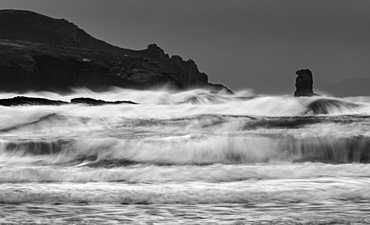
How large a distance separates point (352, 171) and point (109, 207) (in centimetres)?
583

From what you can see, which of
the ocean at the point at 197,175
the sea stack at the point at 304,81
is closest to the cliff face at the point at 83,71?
the sea stack at the point at 304,81

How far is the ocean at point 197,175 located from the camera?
7379 mm

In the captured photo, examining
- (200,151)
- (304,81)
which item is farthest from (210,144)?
(304,81)

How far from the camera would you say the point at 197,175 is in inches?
435

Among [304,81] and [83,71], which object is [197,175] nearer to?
[304,81]

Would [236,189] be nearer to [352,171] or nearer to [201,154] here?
[352,171]

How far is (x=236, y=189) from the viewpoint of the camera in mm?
9258

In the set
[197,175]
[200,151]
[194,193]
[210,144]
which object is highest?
[210,144]

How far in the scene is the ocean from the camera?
7.38 metres

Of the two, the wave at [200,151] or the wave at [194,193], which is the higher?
the wave at [200,151]

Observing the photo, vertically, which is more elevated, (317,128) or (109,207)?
(317,128)

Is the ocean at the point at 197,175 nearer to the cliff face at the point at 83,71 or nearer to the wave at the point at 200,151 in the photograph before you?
the wave at the point at 200,151

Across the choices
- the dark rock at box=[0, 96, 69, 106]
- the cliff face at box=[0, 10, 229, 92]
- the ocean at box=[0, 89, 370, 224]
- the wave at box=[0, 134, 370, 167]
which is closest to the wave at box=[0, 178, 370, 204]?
the ocean at box=[0, 89, 370, 224]

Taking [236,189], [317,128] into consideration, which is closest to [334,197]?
[236,189]
